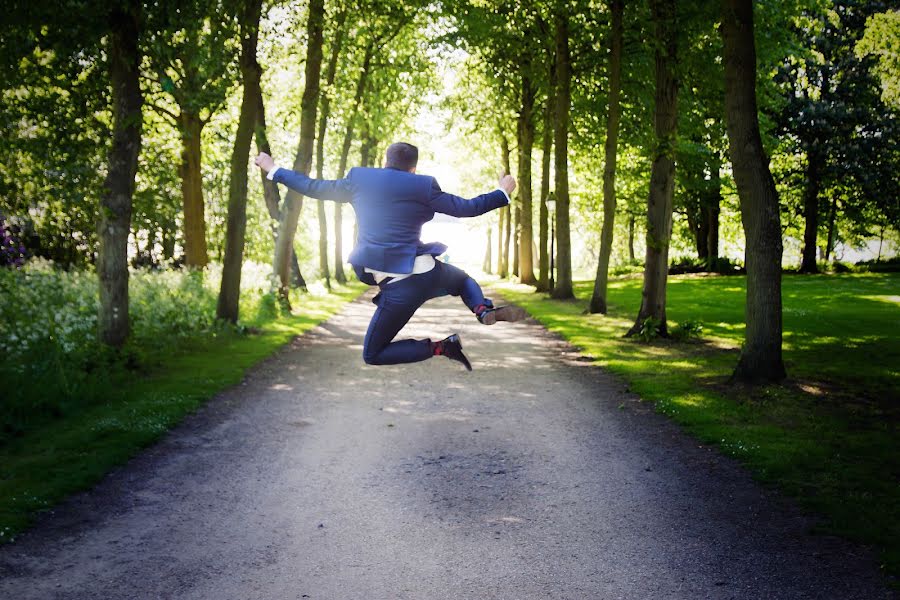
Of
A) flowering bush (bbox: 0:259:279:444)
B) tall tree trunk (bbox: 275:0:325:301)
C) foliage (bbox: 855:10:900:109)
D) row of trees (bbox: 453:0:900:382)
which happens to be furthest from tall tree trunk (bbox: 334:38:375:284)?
foliage (bbox: 855:10:900:109)

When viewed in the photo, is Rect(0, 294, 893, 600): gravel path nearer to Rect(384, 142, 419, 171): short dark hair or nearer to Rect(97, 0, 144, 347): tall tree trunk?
Rect(384, 142, 419, 171): short dark hair

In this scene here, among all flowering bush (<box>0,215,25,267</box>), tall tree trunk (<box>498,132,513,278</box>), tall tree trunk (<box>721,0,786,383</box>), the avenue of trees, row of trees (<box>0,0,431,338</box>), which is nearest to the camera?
tall tree trunk (<box>721,0,786,383</box>)

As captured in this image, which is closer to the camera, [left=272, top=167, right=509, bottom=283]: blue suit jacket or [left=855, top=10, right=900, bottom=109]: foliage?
[left=272, top=167, right=509, bottom=283]: blue suit jacket

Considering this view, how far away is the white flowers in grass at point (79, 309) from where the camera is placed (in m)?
12.7

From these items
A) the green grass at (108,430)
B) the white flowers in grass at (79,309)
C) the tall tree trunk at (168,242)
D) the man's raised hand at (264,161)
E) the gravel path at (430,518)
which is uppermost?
the tall tree trunk at (168,242)

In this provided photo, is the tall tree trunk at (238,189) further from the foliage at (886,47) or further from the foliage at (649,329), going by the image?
the foliage at (886,47)

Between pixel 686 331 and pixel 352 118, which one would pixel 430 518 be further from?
pixel 352 118

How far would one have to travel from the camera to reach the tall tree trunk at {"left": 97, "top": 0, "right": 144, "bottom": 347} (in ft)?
45.5

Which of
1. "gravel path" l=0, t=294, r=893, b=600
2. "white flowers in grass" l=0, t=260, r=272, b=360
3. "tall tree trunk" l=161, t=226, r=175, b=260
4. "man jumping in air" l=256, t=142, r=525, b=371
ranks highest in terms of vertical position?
"tall tree trunk" l=161, t=226, r=175, b=260

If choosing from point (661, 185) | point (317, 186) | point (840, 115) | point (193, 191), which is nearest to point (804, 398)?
point (661, 185)

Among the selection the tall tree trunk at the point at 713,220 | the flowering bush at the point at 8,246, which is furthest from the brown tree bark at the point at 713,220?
the flowering bush at the point at 8,246

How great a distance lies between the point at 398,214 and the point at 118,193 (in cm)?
900

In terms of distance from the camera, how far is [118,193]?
14.1 metres

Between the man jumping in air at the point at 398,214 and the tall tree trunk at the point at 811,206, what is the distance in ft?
144
